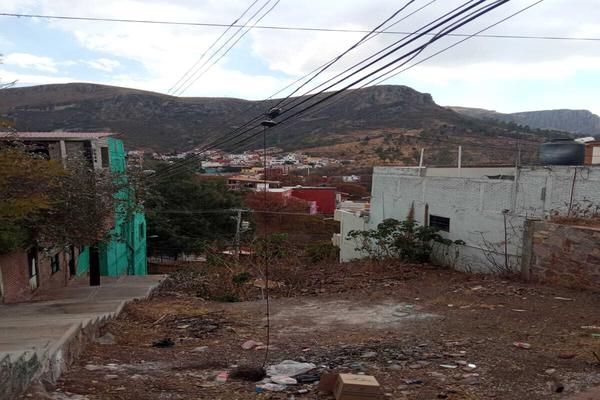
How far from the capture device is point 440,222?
49.2 feet

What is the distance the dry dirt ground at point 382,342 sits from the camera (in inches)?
193

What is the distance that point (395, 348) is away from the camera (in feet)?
21.5

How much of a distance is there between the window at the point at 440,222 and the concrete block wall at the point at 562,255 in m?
3.33

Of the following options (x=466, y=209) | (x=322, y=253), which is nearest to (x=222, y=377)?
(x=466, y=209)

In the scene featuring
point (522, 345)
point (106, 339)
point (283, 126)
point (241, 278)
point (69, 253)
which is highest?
point (283, 126)

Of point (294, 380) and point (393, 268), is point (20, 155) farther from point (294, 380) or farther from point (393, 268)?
point (393, 268)

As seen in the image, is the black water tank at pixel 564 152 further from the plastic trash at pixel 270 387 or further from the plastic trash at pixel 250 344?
the plastic trash at pixel 270 387

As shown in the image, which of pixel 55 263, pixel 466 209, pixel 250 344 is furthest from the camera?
pixel 55 263

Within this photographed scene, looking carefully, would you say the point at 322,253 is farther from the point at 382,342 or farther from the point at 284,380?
the point at 284,380

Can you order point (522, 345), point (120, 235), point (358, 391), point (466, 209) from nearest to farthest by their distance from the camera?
point (358, 391) < point (522, 345) < point (466, 209) < point (120, 235)

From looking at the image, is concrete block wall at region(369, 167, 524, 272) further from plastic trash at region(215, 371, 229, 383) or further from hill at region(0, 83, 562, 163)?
hill at region(0, 83, 562, 163)

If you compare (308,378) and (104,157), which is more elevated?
(104,157)

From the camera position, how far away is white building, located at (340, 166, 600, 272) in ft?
38.1

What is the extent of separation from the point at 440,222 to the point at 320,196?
3299 cm
